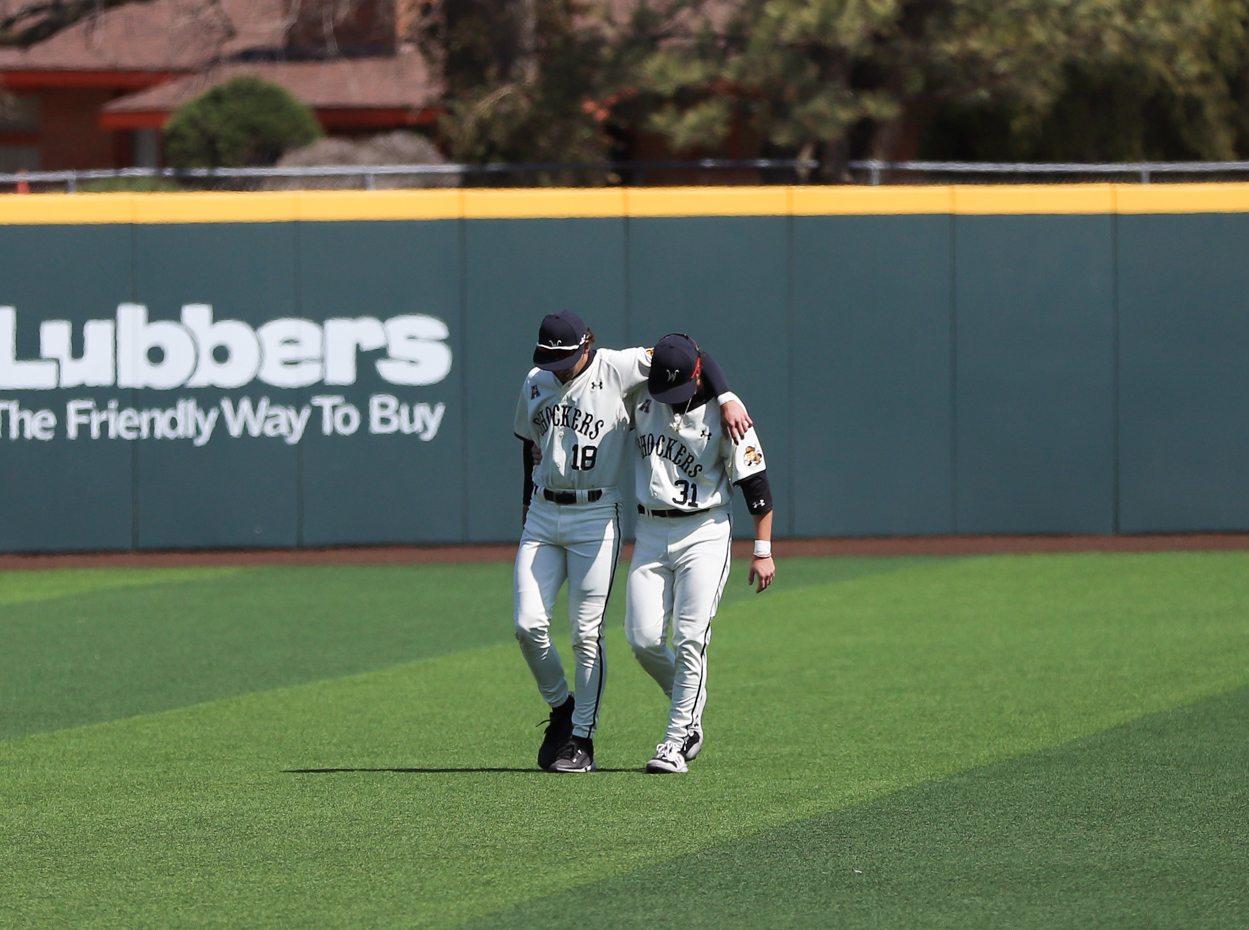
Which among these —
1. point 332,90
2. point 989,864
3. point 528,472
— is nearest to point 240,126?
point 332,90

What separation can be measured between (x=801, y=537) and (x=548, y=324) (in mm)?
8613

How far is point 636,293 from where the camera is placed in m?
15.8

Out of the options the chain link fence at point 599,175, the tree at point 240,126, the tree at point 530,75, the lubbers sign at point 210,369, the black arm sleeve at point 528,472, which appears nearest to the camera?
the black arm sleeve at point 528,472

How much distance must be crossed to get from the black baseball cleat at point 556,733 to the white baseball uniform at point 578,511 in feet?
0.20

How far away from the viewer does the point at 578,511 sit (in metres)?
7.88

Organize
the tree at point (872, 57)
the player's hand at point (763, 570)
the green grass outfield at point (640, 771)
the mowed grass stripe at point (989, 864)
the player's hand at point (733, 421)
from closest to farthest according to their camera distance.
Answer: the mowed grass stripe at point (989, 864) → the green grass outfield at point (640, 771) → the player's hand at point (733, 421) → the player's hand at point (763, 570) → the tree at point (872, 57)

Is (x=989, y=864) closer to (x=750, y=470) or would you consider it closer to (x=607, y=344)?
(x=750, y=470)

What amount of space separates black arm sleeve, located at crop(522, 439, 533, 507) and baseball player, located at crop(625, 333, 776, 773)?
0.50 meters

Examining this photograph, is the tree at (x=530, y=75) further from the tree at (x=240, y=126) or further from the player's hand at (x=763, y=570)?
the player's hand at (x=763, y=570)

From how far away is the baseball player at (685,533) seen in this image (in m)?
7.75

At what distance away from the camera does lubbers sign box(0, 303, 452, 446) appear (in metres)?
15.7

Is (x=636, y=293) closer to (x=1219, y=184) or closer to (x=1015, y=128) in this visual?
(x=1219, y=184)

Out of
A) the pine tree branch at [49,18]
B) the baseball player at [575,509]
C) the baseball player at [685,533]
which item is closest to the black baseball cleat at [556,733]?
the baseball player at [575,509]

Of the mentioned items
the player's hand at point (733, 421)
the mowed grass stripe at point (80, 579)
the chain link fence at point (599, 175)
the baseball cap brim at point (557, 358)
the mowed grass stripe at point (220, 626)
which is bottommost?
the mowed grass stripe at point (80, 579)
